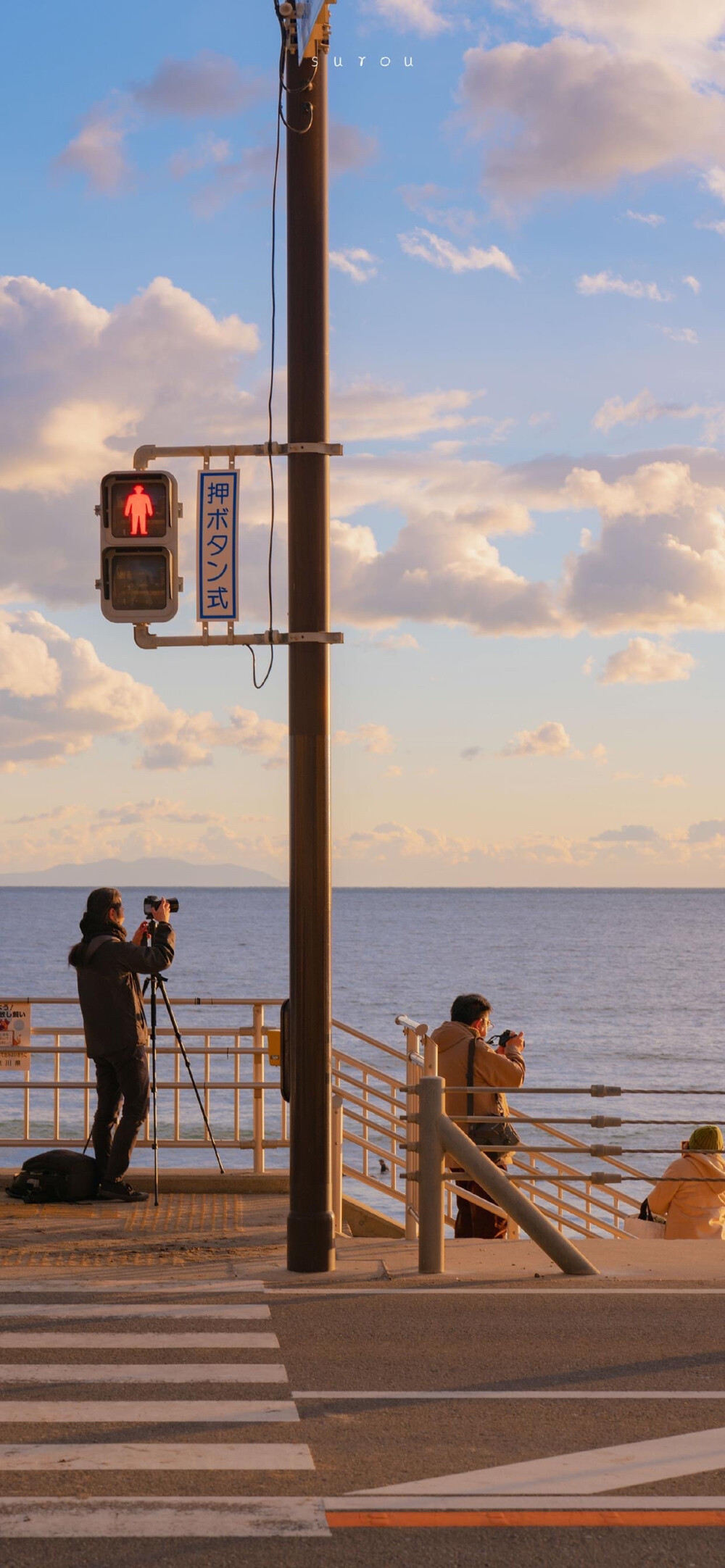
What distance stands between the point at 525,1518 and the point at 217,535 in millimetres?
5727

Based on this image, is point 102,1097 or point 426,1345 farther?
point 102,1097

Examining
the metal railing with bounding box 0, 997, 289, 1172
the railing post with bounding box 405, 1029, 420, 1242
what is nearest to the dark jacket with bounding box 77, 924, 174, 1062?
the metal railing with bounding box 0, 997, 289, 1172

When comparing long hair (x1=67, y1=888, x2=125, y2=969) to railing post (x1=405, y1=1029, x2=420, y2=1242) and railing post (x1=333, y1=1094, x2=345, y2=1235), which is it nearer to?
railing post (x1=333, y1=1094, x2=345, y2=1235)

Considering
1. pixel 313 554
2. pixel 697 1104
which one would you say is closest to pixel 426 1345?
pixel 313 554

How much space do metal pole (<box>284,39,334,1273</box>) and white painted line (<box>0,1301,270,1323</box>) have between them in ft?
3.84

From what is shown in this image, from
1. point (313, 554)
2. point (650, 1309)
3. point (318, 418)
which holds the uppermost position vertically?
point (318, 418)

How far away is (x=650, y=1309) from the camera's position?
757 cm

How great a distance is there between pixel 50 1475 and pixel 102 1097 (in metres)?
5.58

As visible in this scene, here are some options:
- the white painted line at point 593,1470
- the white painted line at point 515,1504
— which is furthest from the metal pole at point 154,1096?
the white painted line at point 515,1504

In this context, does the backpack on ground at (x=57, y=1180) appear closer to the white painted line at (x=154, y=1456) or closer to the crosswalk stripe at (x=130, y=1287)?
the crosswalk stripe at (x=130, y=1287)

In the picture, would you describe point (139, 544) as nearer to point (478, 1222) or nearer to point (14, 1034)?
point (14, 1034)

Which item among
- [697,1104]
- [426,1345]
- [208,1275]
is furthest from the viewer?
[697,1104]

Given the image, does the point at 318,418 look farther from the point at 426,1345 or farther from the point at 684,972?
the point at 684,972

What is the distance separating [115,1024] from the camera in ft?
34.0
